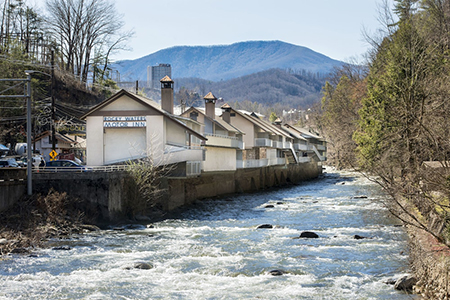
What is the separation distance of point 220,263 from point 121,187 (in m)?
13.9

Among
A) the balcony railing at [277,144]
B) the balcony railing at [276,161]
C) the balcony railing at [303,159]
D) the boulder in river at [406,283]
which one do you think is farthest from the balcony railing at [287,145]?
the boulder in river at [406,283]

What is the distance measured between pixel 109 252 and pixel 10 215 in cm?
810

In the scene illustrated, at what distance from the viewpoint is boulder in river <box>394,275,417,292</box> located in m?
17.1

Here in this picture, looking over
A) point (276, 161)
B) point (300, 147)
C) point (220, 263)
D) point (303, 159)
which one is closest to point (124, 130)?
point (220, 263)

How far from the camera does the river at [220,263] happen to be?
17.8 m

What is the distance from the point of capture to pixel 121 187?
34125 millimetres

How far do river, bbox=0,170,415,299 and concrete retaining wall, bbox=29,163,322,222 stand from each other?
2.35m

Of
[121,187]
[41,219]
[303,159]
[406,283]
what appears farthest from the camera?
[303,159]

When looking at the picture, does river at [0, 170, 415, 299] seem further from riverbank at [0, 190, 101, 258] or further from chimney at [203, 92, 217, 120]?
chimney at [203, 92, 217, 120]

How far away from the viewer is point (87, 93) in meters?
78.2

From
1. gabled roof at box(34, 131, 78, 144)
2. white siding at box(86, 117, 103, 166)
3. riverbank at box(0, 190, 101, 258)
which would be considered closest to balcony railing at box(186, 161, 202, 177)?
white siding at box(86, 117, 103, 166)

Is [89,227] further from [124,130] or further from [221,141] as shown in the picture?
[221,141]

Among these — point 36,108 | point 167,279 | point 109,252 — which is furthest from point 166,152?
point 36,108

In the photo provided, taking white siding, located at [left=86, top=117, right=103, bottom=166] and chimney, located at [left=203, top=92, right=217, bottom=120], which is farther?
chimney, located at [left=203, top=92, right=217, bottom=120]
